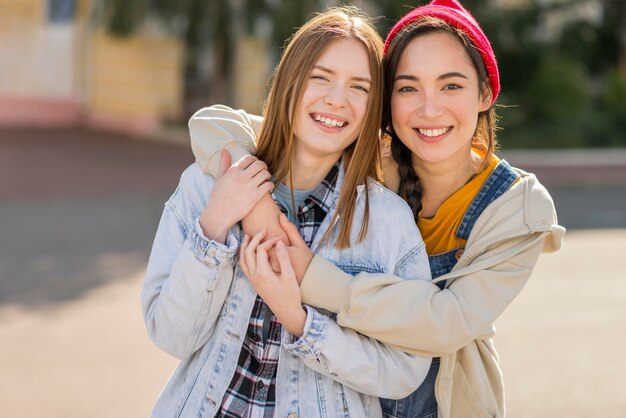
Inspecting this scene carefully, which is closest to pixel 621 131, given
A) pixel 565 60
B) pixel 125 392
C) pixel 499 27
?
pixel 565 60

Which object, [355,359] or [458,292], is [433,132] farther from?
[355,359]

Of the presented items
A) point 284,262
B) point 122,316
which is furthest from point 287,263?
point 122,316

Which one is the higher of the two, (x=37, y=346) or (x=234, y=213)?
(x=234, y=213)

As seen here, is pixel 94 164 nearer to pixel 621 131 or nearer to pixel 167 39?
pixel 167 39

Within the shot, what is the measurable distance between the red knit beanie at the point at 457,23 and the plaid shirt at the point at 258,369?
61 cm

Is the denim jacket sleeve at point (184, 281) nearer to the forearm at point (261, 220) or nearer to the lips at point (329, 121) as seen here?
the forearm at point (261, 220)

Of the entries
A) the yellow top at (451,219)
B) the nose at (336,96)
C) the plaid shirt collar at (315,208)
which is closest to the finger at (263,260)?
the plaid shirt collar at (315,208)

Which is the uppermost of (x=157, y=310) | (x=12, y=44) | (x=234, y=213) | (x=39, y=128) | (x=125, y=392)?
(x=234, y=213)

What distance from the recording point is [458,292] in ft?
7.41

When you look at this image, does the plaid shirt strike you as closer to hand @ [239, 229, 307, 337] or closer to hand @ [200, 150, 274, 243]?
hand @ [239, 229, 307, 337]

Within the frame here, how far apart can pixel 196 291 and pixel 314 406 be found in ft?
1.50

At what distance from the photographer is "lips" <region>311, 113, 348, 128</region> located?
2.33m

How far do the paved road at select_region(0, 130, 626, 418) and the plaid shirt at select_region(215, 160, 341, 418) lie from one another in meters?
2.37

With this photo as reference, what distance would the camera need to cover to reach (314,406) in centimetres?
223
